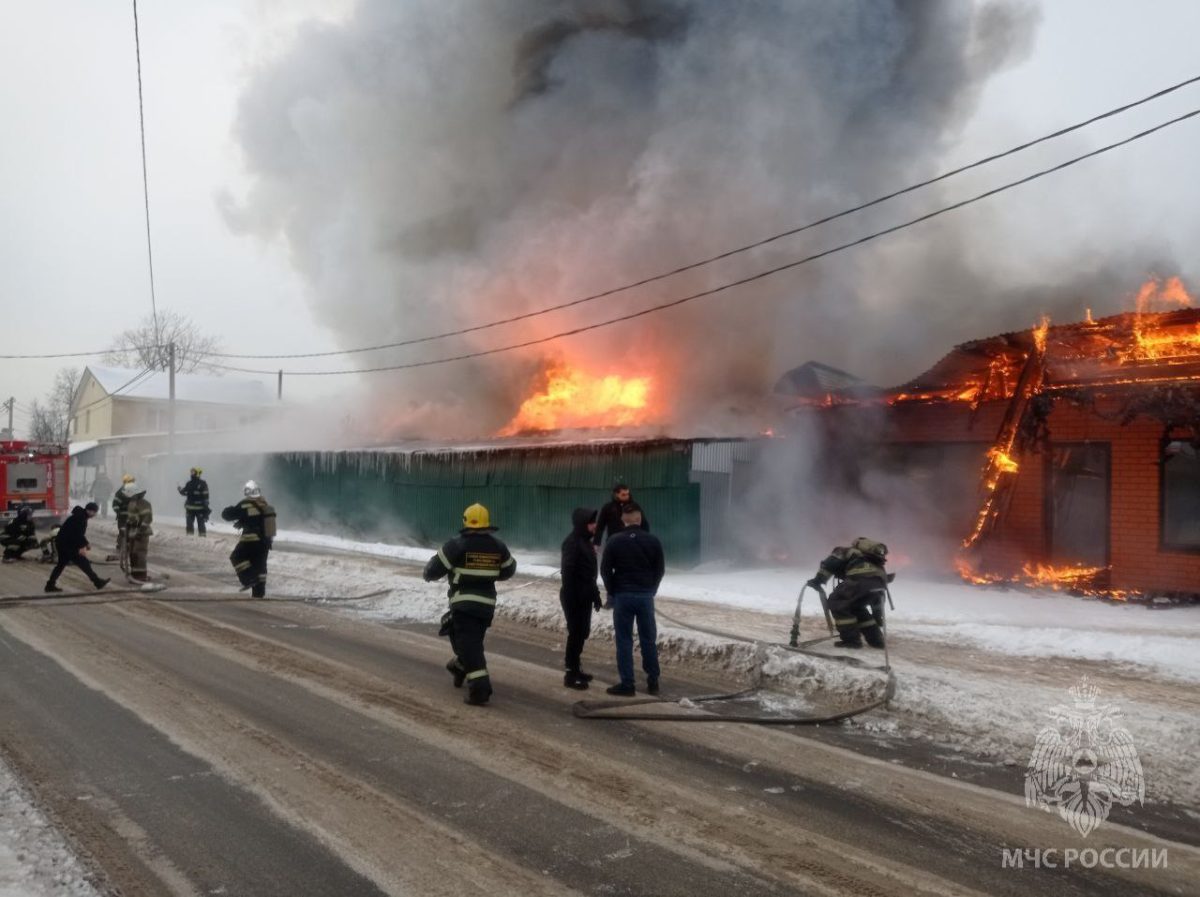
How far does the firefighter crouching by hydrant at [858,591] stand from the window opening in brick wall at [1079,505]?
609cm

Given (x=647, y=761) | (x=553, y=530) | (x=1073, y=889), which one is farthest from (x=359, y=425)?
(x=1073, y=889)

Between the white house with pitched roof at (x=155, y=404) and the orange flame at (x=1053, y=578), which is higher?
the white house with pitched roof at (x=155, y=404)

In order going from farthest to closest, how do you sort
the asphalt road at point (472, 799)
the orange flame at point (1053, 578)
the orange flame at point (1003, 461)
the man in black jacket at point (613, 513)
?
the orange flame at point (1003, 461) → the orange flame at point (1053, 578) → the man in black jacket at point (613, 513) → the asphalt road at point (472, 799)

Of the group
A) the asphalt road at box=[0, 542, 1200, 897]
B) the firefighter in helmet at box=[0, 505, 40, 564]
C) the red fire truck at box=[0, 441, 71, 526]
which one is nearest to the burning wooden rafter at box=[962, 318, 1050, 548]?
the asphalt road at box=[0, 542, 1200, 897]

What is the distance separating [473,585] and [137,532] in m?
8.62

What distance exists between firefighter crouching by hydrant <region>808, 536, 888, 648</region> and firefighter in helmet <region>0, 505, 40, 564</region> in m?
14.0

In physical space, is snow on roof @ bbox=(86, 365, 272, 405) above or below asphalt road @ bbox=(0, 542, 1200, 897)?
above

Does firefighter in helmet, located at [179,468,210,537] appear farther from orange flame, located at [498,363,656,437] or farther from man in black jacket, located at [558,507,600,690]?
man in black jacket, located at [558,507,600,690]

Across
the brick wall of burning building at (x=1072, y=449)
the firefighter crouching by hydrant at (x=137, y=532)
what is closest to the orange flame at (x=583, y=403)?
the brick wall of burning building at (x=1072, y=449)

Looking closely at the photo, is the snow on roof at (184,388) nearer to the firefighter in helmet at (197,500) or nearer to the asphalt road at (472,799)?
the firefighter in helmet at (197,500)

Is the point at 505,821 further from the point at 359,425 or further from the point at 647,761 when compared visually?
the point at 359,425

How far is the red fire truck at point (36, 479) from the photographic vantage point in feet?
63.0

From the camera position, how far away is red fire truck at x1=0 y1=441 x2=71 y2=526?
19203 mm

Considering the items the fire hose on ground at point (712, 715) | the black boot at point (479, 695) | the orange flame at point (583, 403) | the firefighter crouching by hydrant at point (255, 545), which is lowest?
the fire hose on ground at point (712, 715)
